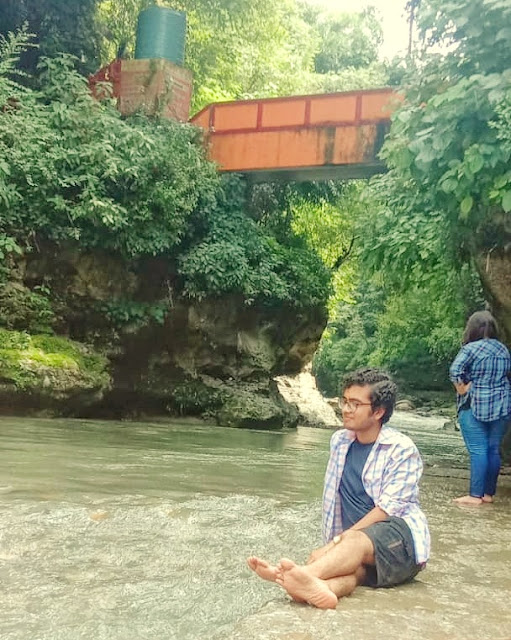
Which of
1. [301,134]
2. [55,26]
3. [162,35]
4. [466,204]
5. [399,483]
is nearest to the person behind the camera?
[399,483]

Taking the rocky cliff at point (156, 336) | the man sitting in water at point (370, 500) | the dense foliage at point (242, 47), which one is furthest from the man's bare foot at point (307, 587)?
the dense foliage at point (242, 47)

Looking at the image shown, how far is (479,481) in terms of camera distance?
5.96m

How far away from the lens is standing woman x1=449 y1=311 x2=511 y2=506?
6.02 metres

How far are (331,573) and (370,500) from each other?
578 mm

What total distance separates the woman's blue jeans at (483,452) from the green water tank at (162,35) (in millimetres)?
13829

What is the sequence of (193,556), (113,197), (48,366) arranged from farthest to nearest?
(113,197) → (48,366) → (193,556)

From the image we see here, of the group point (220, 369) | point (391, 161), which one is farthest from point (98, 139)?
point (391, 161)

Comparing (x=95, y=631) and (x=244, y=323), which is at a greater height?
(x=244, y=323)

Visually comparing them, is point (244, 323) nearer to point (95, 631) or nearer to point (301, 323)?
point (301, 323)

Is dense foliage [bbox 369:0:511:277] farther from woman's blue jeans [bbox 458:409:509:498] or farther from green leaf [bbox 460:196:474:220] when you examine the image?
woman's blue jeans [bbox 458:409:509:498]

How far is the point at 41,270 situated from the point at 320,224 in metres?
10.7

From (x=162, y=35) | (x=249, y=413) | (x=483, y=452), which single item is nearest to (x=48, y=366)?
(x=249, y=413)

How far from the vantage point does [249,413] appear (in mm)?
15289

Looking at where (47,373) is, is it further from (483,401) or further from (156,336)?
(483,401)
